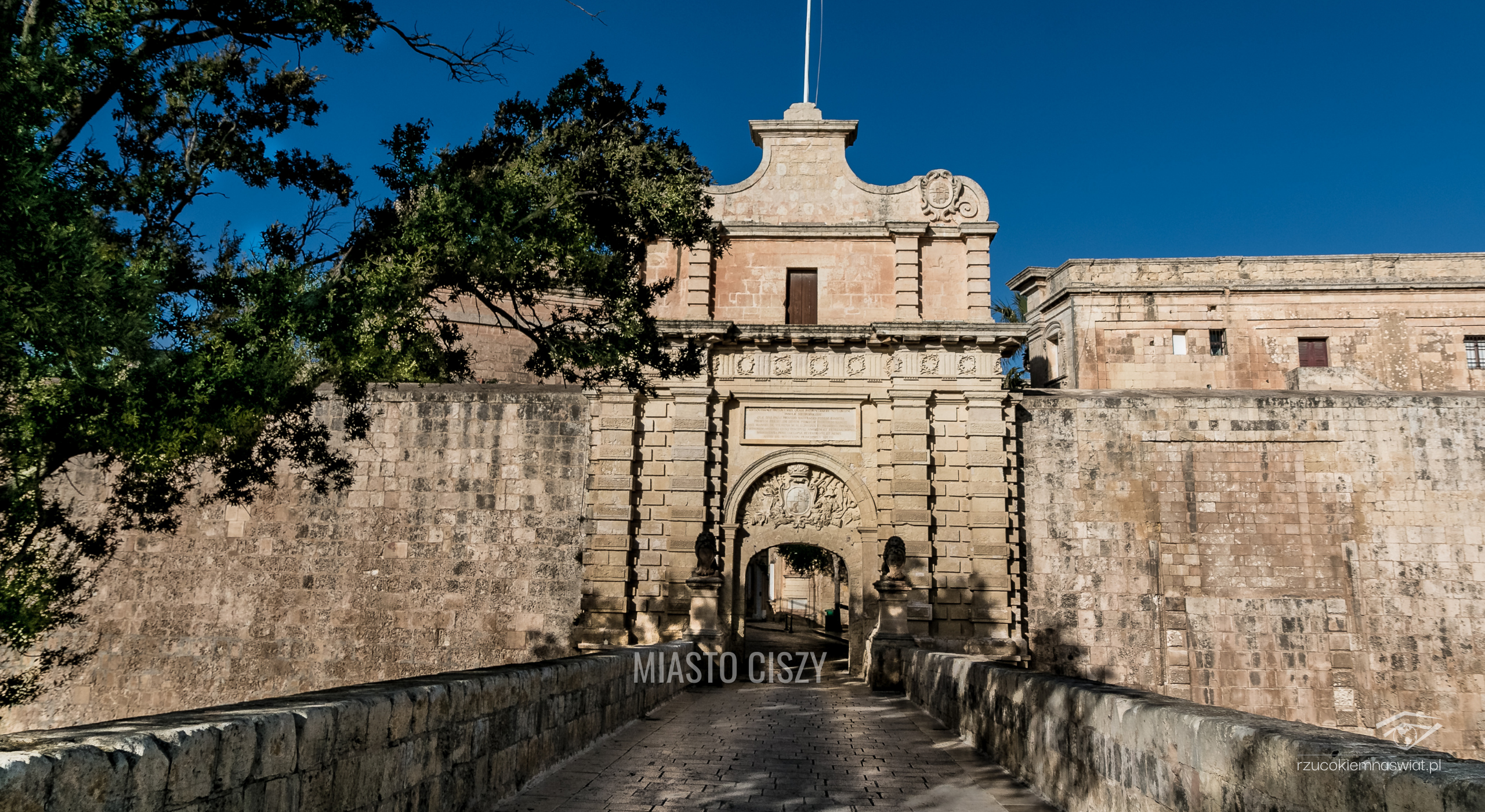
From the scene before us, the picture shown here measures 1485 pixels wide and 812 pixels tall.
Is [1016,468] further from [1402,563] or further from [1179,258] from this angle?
[1179,258]

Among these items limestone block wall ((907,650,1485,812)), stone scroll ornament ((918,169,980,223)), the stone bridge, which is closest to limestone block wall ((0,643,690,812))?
the stone bridge

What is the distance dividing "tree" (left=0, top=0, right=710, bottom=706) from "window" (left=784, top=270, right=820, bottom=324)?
6.53 meters

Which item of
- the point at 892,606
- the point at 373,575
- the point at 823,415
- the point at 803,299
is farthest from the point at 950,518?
the point at 373,575

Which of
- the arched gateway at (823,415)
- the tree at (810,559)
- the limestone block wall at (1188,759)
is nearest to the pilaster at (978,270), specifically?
the arched gateway at (823,415)

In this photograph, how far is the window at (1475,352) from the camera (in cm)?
2089

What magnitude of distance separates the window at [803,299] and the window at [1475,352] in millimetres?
16195

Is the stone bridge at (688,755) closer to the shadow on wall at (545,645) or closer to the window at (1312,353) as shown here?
the shadow on wall at (545,645)

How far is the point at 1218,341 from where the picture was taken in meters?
21.4

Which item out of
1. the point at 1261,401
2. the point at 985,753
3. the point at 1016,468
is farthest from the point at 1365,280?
the point at 985,753

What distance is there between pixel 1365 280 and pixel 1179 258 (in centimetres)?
420

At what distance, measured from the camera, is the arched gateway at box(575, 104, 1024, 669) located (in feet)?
48.0

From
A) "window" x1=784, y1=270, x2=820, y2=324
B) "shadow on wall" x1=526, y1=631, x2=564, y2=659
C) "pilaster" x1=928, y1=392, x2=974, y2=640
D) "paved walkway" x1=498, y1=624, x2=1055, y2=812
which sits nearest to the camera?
"paved walkway" x1=498, y1=624, x2=1055, y2=812

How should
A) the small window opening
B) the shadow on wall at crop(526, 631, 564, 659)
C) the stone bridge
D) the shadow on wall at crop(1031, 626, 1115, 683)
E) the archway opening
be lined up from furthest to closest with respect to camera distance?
1. the archway opening
2. the small window opening
3. the shadow on wall at crop(526, 631, 564, 659)
4. the shadow on wall at crop(1031, 626, 1115, 683)
5. the stone bridge

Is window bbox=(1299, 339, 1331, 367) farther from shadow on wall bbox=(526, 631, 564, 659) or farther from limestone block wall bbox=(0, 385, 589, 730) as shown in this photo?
shadow on wall bbox=(526, 631, 564, 659)
